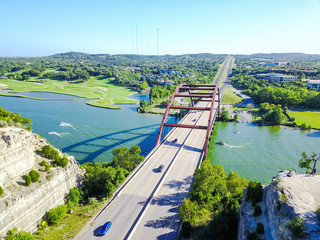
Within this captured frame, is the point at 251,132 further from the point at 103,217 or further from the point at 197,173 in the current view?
the point at 103,217

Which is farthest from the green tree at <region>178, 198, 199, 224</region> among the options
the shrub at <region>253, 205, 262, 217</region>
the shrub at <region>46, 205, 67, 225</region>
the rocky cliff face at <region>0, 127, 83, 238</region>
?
the rocky cliff face at <region>0, 127, 83, 238</region>

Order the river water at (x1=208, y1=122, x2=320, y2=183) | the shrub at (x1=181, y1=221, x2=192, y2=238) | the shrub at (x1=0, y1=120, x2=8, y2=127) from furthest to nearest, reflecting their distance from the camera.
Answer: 1. the river water at (x1=208, y1=122, x2=320, y2=183)
2. the shrub at (x1=0, y1=120, x2=8, y2=127)
3. the shrub at (x1=181, y1=221, x2=192, y2=238)

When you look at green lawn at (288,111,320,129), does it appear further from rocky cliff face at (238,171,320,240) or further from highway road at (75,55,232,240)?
rocky cliff face at (238,171,320,240)

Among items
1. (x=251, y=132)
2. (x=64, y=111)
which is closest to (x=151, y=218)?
(x=251, y=132)

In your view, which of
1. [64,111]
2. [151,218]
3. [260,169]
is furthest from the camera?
[64,111]

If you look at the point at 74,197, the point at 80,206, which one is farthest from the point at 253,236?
the point at 74,197
